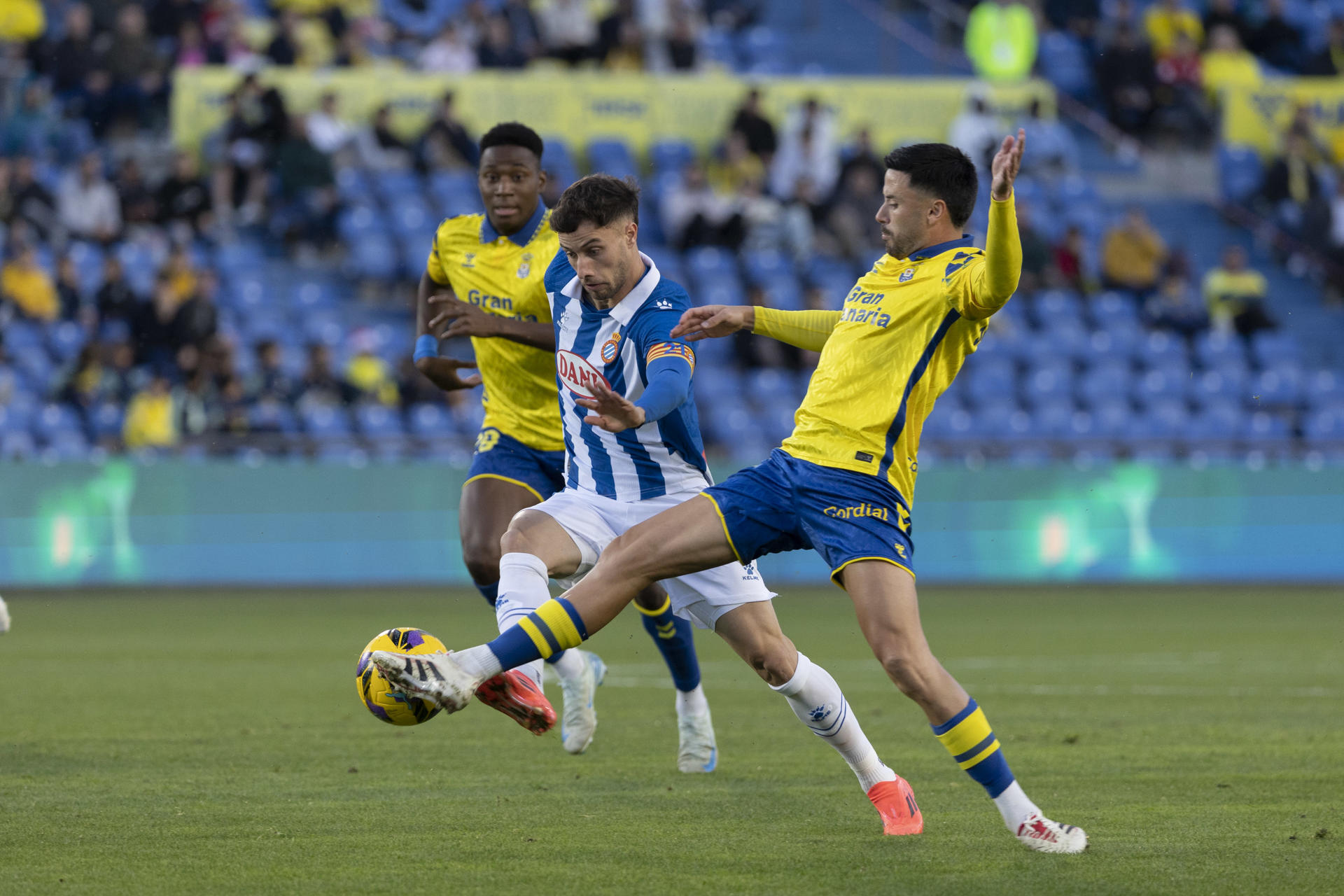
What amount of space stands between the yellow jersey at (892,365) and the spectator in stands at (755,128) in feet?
51.1

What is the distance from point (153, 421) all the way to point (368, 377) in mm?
2173

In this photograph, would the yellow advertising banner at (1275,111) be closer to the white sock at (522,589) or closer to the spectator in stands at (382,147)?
the spectator in stands at (382,147)

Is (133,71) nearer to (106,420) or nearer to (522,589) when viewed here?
(106,420)

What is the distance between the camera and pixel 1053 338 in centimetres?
2059

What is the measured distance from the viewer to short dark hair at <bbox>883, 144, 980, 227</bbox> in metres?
5.64

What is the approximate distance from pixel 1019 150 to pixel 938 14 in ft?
68.5

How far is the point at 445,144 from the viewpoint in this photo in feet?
65.6

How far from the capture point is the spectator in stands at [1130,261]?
2147 centimetres

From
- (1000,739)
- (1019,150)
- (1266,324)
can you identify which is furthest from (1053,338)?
(1019,150)

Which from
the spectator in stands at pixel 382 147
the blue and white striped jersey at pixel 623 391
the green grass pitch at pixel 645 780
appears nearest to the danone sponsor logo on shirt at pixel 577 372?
the blue and white striped jersey at pixel 623 391

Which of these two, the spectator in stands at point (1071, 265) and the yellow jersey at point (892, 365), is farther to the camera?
the spectator in stands at point (1071, 265)

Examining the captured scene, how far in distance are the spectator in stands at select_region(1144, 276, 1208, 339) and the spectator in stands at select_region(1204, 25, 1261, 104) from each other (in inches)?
167

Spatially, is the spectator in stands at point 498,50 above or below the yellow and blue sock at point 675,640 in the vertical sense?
above

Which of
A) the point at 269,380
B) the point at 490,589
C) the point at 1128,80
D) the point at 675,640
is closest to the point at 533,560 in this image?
the point at 675,640
